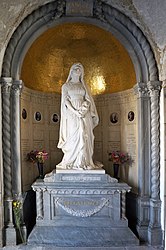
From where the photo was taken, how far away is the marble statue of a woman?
4.97 metres

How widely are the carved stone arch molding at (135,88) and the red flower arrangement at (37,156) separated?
20.6 inches

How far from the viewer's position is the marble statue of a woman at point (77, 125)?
4.97m

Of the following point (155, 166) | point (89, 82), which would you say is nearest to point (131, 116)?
point (155, 166)

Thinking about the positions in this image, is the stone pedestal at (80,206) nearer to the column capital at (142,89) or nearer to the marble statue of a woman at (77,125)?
the marble statue of a woman at (77,125)

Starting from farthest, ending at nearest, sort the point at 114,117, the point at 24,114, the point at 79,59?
1. the point at 79,59
2. the point at 114,117
3. the point at 24,114

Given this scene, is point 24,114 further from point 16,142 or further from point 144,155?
point 144,155

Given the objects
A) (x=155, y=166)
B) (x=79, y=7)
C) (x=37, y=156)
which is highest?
(x=79, y=7)

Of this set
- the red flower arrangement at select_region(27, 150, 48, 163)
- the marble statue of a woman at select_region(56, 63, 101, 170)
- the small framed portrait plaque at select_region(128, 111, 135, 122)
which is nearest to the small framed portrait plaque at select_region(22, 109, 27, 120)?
the red flower arrangement at select_region(27, 150, 48, 163)

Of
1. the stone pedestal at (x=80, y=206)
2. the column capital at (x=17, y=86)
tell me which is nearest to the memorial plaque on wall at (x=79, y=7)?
the column capital at (x=17, y=86)

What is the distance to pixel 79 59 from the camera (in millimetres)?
6336

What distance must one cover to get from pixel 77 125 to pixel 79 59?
2.10m

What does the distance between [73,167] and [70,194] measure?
1.68 ft

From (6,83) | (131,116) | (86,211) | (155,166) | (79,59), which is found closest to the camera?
(6,83)

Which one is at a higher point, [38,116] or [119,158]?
[38,116]
